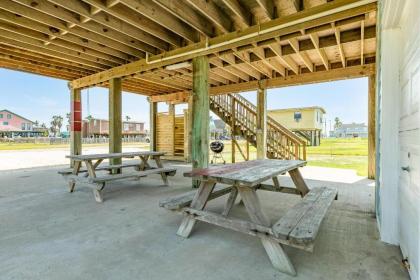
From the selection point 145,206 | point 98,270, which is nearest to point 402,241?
point 98,270

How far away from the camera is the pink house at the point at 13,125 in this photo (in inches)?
1510

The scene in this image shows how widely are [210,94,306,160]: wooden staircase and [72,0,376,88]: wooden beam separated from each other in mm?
4103

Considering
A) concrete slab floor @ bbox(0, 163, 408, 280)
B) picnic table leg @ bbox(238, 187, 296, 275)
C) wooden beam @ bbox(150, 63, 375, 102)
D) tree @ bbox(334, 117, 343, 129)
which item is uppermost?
tree @ bbox(334, 117, 343, 129)

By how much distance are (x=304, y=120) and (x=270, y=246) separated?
737 inches

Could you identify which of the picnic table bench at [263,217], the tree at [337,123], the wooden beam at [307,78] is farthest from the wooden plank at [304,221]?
the tree at [337,123]

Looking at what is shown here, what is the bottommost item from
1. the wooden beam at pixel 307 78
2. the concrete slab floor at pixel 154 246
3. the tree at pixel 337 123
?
the concrete slab floor at pixel 154 246

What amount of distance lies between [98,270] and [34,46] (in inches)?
199

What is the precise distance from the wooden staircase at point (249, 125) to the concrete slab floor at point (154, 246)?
4527 mm

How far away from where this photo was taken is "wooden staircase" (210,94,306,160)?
26.2 ft

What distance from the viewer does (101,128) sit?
3984cm

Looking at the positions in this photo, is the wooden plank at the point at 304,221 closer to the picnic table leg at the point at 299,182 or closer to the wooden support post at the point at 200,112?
the picnic table leg at the point at 299,182

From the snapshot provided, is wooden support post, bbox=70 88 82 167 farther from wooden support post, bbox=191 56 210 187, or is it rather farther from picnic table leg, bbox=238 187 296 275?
picnic table leg, bbox=238 187 296 275

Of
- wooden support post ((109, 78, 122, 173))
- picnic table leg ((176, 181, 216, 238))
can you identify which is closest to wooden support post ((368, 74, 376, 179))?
picnic table leg ((176, 181, 216, 238))

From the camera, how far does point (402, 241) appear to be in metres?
1.92
